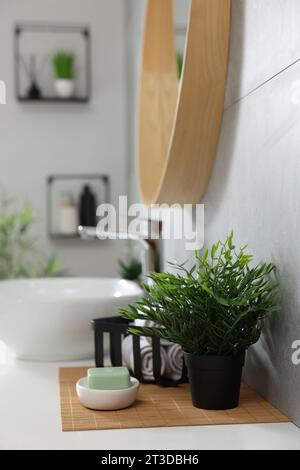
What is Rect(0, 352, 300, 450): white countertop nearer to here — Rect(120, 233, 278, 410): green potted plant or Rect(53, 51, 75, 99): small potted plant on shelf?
Rect(120, 233, 278, 410): green potted plant

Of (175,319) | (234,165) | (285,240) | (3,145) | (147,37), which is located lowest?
(175,319)

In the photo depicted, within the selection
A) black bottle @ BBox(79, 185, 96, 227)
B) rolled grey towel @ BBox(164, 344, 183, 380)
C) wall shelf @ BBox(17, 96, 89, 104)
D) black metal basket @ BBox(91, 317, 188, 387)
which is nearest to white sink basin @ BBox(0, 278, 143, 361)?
black metal basket @ BBox(91, 317, 188, 387)

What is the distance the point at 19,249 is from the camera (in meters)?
2.68

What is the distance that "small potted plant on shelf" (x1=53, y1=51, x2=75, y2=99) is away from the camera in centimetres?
260

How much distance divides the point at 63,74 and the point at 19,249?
0.72m

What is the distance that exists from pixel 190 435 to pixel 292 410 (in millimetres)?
137

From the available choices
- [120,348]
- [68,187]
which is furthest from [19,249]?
[120,348]

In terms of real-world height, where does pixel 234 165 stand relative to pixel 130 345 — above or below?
above

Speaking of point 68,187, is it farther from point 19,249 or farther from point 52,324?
point 52,324

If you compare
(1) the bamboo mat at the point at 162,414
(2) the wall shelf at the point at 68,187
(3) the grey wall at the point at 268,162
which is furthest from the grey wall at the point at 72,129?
(1) the bamboo mat at the point at 162,414

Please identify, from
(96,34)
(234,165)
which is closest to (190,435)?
(234,165)

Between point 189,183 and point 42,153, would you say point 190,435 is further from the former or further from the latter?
point 42,153

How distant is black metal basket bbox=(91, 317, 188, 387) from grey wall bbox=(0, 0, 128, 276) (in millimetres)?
1643

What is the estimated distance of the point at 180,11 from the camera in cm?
143
